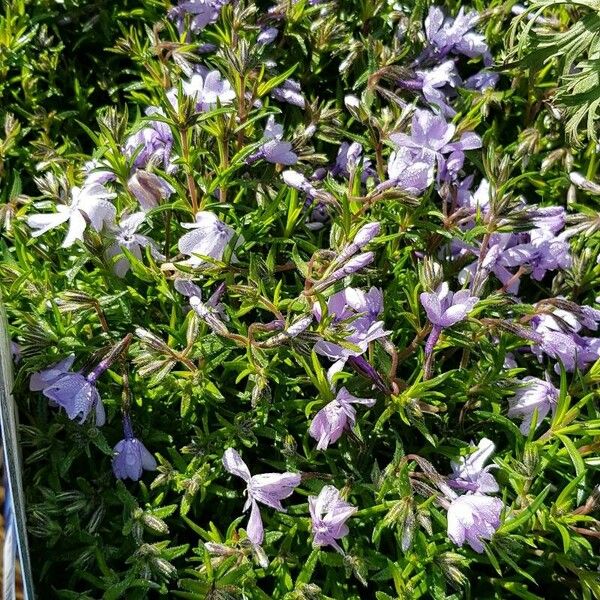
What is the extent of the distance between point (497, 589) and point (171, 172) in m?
1.19

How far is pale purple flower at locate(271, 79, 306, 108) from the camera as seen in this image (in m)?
2.45

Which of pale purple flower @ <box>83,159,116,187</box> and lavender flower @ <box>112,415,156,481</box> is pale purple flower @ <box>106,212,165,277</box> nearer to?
pale purple flower @ <box>83,159,116,187</box>

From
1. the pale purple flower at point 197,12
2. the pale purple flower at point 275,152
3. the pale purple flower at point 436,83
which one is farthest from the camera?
the pale purple flower at point 197,12

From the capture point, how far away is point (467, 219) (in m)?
2.17

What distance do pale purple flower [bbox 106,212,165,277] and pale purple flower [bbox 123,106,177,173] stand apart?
19 centimetres

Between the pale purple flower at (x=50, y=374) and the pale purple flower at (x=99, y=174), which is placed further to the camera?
the pale purple flower at (x=99, y=174)

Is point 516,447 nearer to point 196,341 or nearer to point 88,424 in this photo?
point 196,341

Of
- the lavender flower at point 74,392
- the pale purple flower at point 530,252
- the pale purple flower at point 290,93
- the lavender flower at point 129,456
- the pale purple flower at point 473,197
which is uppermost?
the pale purple flower at point 290,93

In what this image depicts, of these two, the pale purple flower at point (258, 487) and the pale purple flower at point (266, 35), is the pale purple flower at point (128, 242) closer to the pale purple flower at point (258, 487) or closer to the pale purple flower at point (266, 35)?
the pale purple flower at point (258, 487)

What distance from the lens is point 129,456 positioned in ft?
6.37

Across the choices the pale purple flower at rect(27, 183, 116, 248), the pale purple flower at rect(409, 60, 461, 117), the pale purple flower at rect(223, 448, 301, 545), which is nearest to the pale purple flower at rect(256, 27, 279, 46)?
the pale purple flower at rect(409, 60, 461, 117)

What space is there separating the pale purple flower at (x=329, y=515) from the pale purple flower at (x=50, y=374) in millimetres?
582

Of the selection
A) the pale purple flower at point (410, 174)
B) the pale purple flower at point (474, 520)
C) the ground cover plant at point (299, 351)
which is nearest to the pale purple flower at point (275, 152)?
the ground cover plant at point (299, 351)

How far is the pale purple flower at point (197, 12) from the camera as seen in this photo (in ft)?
8.31
